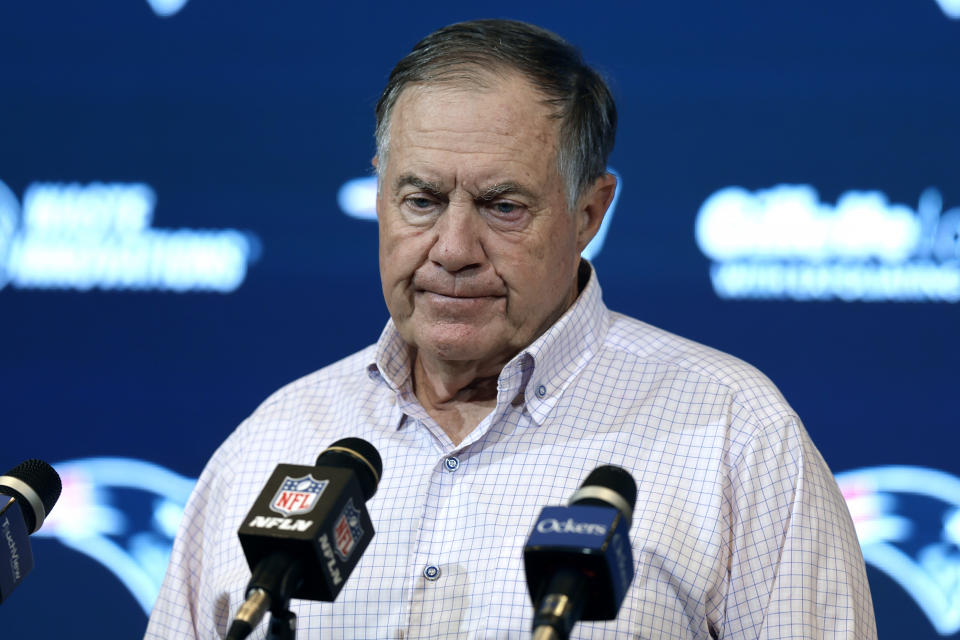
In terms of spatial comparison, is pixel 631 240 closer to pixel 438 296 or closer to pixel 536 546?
pixel 438 296

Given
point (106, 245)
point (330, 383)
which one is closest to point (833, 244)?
point (330, 383)

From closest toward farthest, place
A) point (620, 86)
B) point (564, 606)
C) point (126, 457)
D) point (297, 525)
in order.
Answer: point (564, 606) → point (297, 525) → point (620, 86) → point (126, 457)

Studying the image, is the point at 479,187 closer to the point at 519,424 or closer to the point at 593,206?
the point at 593,206

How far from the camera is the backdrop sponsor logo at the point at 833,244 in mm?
2385

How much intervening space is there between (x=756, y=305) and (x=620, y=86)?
609 millimetres

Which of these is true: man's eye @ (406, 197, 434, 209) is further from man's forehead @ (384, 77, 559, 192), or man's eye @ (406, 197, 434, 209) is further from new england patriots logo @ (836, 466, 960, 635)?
new england patriots logo @ (836, 466, 960, 635)

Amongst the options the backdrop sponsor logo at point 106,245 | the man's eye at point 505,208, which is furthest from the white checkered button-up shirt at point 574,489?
the backdrop sponsor logo at point 106,245

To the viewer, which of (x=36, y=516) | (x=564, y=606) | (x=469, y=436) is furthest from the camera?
(x=469, y=436)

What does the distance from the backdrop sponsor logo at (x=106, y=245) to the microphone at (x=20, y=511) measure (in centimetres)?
138

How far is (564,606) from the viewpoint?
1.01 m

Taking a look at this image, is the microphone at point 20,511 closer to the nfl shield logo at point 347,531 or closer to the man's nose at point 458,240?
the nfl shield logo at point 347,531

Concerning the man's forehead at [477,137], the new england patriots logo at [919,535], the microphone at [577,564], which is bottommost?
the new england patriots logo at [919,535]

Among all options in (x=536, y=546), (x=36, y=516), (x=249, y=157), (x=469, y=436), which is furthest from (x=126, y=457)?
(x=536, y=546)

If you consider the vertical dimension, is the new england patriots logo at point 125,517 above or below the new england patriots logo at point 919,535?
below
